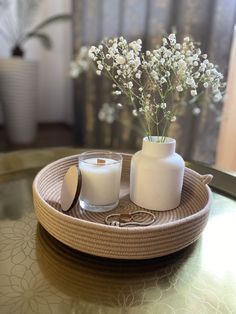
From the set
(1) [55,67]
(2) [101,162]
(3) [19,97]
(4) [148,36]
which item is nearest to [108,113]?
(4) [148,36]

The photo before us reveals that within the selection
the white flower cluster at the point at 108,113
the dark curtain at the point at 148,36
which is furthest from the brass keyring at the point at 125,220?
the white flower cluster at the point at 108,113

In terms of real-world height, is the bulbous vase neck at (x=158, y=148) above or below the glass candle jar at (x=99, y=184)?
above

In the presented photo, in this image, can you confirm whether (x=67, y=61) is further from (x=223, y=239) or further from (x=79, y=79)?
(x=223, y=239)

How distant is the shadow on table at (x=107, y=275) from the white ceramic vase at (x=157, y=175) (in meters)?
0.13

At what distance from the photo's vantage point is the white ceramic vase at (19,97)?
2.59 meters

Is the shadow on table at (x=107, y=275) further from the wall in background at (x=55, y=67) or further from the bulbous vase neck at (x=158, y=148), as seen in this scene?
the wall in background at (x=55, y=67)

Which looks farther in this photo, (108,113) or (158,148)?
(108,113)

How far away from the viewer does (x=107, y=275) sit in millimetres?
511

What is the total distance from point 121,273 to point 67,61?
309 cm

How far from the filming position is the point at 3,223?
66cm

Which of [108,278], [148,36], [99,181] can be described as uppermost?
[148,36]

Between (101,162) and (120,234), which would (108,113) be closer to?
(101,162)

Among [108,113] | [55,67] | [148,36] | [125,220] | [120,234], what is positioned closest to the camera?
[120,234]

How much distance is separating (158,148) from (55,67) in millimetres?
2968
